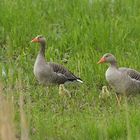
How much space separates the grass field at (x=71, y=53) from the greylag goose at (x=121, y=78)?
18 cm

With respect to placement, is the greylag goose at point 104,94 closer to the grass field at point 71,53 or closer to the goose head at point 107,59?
the grass field at point 71,53

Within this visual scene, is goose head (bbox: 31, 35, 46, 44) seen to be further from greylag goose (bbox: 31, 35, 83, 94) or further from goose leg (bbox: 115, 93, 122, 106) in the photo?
goose leg (bbox: 115, 93, 122, 106)

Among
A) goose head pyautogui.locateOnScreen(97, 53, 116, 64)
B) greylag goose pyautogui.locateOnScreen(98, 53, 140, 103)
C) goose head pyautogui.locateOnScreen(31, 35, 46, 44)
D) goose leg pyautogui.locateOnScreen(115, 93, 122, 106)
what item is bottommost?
goose leg pyautogui.locateOnScreen(115, 93, 122, 106)

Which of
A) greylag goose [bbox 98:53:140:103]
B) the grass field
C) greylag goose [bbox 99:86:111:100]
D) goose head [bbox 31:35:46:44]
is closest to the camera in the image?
the grass field

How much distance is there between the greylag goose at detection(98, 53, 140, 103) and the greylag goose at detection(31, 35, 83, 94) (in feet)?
1.78

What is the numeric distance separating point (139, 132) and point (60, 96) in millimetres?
2273

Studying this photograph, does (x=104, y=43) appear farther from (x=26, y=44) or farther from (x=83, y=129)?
(x=83, y=129)

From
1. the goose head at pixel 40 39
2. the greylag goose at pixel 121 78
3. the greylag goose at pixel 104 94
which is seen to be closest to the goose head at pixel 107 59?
the greylag goose at pixel 121 78

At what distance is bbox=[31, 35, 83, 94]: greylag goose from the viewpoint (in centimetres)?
994

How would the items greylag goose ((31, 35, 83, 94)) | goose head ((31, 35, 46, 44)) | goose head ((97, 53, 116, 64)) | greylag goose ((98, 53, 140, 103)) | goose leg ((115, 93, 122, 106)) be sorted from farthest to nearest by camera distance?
goose head ((31, 35, 46, 44)), greylag goose ((31, 35, 83, 94)), goose head ((97, 53, 116, 64)), greylag goose ((98, 53, 140, 103)), goose leg ((115, 93, 122, 106))

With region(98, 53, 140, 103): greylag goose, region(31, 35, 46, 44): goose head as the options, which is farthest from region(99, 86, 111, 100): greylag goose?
region(31, 35, 46, 44): goose head

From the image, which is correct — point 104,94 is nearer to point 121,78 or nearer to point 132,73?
point 121,78

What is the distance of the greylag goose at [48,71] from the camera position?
391 inches

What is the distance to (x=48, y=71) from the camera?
10.2 meters
